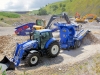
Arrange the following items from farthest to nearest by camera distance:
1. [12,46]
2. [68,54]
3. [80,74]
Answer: [12,46]
[68,54]
[80,74]

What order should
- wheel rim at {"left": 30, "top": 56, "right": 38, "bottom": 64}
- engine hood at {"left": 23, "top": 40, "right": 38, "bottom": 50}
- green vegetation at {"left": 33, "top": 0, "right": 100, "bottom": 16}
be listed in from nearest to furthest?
wheel rim at {"left": 30, "top": 56, "right": 38, "bottom": 64} → engine hood at {"left": 23, "top": 40, "right": 38, "bottom": 50} → green vegetation at {"left": 33, "top": 0, "right": 100, "bottom": 16}

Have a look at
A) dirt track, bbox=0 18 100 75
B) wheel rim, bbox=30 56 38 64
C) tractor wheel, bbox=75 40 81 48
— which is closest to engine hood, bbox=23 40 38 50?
wheel rim, bbox=30 56 38 64

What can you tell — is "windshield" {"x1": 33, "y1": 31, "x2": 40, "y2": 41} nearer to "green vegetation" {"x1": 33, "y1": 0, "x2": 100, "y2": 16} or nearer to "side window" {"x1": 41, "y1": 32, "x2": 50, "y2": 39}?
"side window" {"x1": 41, "y1": 32, "x2": 50, "y2": 39}

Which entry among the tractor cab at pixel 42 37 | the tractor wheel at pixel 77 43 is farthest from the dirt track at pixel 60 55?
the tractor cab at pixel 42 37

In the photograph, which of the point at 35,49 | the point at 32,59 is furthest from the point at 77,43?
the point at 32,59

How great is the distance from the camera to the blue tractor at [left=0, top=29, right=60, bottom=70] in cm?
1425

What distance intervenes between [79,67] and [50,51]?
2.67m

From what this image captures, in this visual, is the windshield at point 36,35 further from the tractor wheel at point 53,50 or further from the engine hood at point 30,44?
the tractor wheel at point 53,50

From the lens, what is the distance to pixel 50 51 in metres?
→ 15.7

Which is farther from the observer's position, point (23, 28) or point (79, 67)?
point (23, 28)

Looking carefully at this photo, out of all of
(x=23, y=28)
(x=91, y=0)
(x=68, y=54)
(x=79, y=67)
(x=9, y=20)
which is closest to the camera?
(x=79, y=67)

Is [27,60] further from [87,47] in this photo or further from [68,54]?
[87,47]

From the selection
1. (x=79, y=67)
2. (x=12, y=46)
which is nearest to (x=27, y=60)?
(x=79, y=67)

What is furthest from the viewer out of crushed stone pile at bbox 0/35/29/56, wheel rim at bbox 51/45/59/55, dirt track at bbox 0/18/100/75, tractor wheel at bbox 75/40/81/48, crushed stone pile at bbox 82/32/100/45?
crushed stone pile at bbox 82/32/100/45
